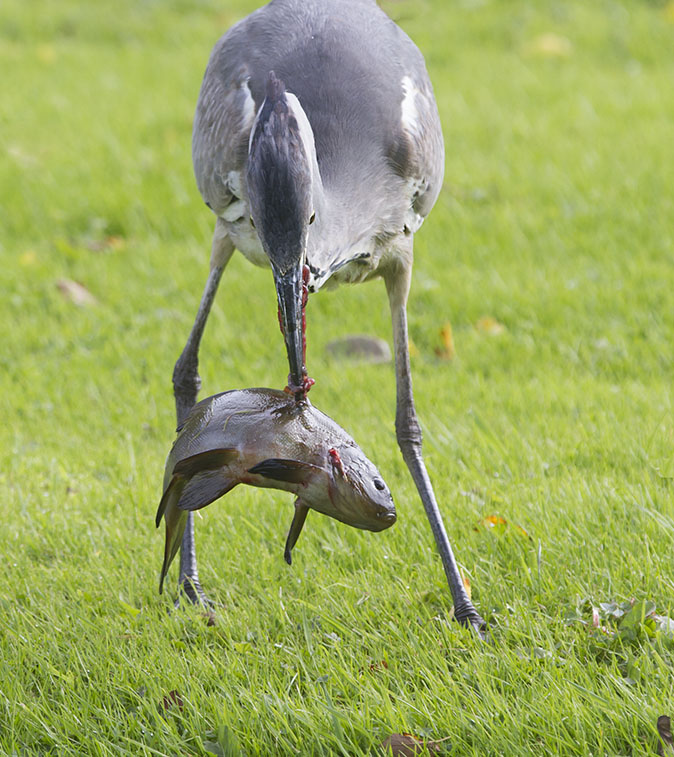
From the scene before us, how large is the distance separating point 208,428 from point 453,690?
1.06m

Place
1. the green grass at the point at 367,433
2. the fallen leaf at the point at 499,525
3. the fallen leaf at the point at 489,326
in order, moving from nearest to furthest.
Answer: the green grass at the point at 367,433 → the fallen leaf at the point at 499,525 → the fallen leaf at the point at 489,326

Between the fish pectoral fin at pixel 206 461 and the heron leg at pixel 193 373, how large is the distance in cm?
109

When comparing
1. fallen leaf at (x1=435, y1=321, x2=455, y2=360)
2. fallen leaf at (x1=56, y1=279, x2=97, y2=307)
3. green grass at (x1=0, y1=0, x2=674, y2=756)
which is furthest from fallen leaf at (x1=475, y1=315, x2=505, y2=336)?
fallen leaf at (x1=56, y1=279, x2=97, y2=307)

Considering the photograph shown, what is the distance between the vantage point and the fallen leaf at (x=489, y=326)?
5.79 meters

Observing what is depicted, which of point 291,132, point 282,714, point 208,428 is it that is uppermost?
point 291,132

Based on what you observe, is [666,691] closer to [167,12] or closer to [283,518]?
[283,518]

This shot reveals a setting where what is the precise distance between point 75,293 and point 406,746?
4204 mm

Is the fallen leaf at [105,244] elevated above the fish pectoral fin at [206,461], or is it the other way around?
the fish pectoral fin at [206,461]

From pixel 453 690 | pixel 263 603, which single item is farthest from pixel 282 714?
pixel 263 603

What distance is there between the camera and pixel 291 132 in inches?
117

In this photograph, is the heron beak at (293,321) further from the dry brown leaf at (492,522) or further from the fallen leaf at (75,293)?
the fallen leaf at (75,293)

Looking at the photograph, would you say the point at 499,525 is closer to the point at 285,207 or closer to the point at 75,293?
the point at 285,207

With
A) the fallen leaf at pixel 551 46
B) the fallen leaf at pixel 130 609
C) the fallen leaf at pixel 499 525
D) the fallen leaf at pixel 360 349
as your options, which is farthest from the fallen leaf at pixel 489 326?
the fallen leaf at pixel 551 46

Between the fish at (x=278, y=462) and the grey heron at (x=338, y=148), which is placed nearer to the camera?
the fish at (x=278, y=462)
